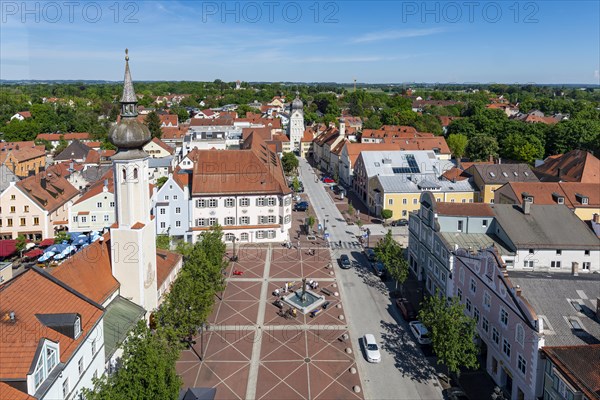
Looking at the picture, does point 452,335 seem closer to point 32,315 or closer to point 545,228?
point 545,228

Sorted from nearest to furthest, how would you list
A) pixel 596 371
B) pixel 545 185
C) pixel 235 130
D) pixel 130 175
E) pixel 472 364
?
pixel 596 371 → pixel 472 364 → pixel 130 175 → pixel 545 185 → pixel 235 130

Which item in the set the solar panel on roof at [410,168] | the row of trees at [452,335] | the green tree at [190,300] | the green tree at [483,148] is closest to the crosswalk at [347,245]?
the solar panel on roof at [410,168]

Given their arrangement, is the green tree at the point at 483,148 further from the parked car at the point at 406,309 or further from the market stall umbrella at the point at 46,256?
the market stall umbrella at the point at 46,256

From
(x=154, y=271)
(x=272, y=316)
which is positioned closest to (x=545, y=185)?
(x=272, y=316)

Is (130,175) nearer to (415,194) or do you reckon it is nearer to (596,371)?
(596,371)

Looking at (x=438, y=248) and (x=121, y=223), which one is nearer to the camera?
(x=121, y=223)

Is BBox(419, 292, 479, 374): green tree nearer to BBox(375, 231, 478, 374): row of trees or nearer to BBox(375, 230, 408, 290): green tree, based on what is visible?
BBox(375, 231, 478, 374): row of trees
